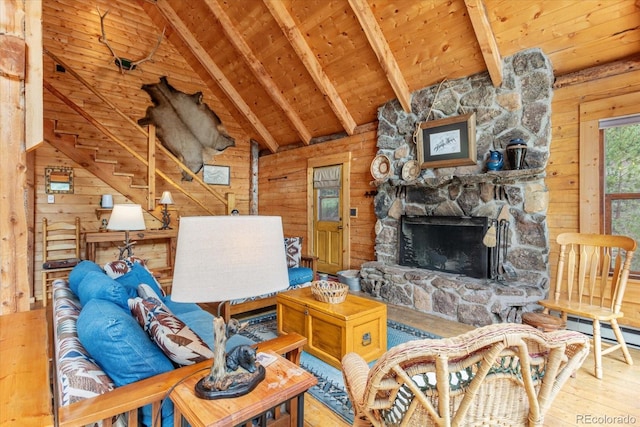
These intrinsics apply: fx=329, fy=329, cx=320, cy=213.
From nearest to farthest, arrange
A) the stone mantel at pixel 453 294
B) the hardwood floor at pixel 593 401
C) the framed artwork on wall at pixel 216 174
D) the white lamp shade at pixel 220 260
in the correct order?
the white lamp shade at pixel 220 260 → the hardwood floor at pixel 593 401 → the stone mantel at pixel 453 294 → the framed artwork on wall at pixel 216 174

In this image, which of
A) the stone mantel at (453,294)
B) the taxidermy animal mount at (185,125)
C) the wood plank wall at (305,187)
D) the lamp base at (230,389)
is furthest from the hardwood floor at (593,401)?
the taxidermy animal mount at (185,125)

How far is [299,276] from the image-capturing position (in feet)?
12.7

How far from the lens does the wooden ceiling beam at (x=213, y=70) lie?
5.27m

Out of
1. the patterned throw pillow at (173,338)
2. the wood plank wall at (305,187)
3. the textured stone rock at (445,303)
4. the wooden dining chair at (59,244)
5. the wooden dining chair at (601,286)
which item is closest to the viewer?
the patterned throw pillow at (173,338)

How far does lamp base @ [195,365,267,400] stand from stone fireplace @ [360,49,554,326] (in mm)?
2911

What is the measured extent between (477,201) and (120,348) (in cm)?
362

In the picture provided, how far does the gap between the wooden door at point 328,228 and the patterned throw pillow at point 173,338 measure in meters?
4.08

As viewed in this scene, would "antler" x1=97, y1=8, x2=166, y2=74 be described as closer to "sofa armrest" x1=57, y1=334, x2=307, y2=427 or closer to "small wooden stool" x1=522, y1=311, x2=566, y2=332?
"sofa armrest" x1=57, y1=334, x2=307, y2=427

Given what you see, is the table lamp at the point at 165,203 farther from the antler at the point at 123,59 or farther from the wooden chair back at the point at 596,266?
the wooden chair back at the point at 596,266

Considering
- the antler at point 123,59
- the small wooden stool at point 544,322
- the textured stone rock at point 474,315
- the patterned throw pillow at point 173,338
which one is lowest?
the textured stone rock at point 474,315

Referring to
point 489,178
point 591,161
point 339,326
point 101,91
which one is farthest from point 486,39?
point 101,91

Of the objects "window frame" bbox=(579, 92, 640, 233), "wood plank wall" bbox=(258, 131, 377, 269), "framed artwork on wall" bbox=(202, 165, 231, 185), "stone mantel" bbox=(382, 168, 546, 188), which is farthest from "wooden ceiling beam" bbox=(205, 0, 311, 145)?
"window frame" bbox=(579, 92, 640, 233)

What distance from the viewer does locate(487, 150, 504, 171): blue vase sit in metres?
3.46

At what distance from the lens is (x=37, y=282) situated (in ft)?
14.9
